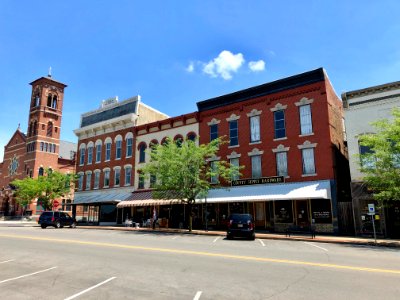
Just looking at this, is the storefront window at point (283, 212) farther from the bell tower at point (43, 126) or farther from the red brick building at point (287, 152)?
the bell tower at point (43, 126)

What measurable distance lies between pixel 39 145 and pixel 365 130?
57.9 metres

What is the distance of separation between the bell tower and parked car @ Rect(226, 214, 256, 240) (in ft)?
172

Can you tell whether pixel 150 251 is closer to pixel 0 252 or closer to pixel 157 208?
pixel 0 252

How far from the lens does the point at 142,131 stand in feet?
122

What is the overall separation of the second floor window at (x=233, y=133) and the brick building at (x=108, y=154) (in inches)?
499

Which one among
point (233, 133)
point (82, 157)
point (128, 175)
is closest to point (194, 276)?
point (233, 133)

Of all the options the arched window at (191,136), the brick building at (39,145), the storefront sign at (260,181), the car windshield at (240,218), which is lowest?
the car windshield at (240,218)

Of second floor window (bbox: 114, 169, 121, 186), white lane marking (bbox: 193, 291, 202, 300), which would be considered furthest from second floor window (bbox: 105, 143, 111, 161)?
white lane marking (bbox: 193, 291, 202, 300)

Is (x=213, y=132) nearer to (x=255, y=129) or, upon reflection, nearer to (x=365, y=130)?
(x=255, y=129)

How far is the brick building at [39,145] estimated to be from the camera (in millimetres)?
63250

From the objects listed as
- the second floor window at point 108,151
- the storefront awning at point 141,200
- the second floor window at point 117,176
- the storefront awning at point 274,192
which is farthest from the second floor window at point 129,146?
the storefront awning at point 274,192

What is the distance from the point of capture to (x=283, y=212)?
26.2 meters

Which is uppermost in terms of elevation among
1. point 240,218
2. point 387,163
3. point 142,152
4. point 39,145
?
point 39,145

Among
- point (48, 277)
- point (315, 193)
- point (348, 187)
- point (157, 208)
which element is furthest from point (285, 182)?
point (48, 277)
